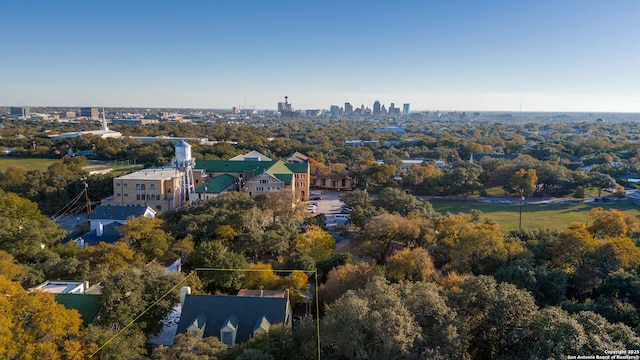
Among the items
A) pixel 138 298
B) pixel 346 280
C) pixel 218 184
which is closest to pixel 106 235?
pixel 218 184

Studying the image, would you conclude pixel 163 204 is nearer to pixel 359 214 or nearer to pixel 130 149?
pixel 359 214

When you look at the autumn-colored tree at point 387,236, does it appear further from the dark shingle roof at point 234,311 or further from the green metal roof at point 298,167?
the green metal roof at point 298,167

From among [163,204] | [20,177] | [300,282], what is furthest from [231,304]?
[20,177]

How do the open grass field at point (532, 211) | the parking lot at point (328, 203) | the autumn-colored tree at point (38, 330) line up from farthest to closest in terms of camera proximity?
the parking lot at point (328, 203), the open grass field at point (532, 211), the autumn-colored tree at point (38, 330)

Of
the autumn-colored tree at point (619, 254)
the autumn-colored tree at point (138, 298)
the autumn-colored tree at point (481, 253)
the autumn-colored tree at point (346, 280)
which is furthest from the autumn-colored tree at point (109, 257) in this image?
the autumn-colored tree at point (619, 254)

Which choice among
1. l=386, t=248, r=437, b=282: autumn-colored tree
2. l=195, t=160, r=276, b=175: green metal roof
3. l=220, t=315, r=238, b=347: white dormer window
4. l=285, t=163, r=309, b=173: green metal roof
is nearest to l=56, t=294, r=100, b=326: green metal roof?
l=220, t=315, r=238, b=347: white dormer window

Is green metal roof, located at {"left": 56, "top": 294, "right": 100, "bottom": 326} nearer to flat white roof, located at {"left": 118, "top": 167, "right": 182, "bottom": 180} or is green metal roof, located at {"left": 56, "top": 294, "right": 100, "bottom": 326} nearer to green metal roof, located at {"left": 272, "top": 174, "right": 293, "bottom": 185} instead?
flat white roof, located at {"left": 118, "top": 167, "right": 182, "bottom": 180}
